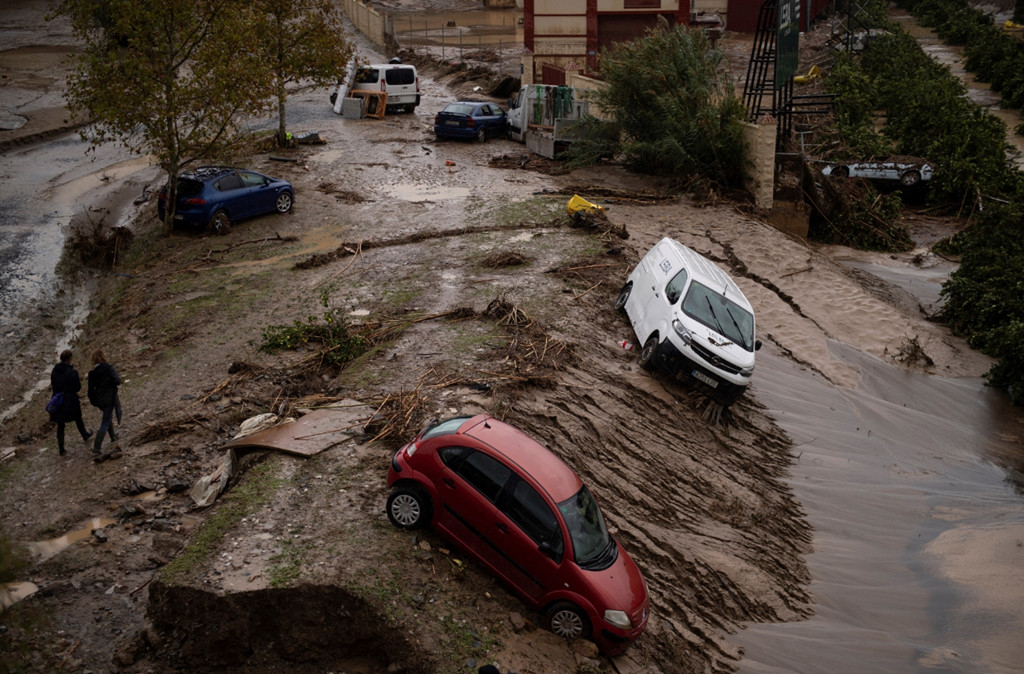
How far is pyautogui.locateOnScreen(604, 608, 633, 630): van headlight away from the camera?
7703 millimetres

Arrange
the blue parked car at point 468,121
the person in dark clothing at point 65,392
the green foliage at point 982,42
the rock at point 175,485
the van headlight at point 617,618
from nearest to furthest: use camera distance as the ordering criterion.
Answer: the van headlight at point 617,618 → the rock at point 175,485 → the person in dark clothing at point 65,392 → the blue parked car at point 468,121 → the green foliage at point 982,42

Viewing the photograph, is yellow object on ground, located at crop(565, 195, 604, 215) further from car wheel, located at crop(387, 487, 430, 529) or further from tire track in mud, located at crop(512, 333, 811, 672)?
car wheel, located at crop(387, 487, 430, 529)

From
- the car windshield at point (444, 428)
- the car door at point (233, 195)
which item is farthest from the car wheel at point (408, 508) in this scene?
the car door at point (233, 195)

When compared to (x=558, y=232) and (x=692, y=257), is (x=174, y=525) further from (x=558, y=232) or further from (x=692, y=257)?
(x=558, y=232)

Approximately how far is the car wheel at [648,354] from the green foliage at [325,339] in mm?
4499

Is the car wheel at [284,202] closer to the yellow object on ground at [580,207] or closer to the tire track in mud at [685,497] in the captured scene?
the yellow object on ground at [580,207]

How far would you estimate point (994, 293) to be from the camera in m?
18.5

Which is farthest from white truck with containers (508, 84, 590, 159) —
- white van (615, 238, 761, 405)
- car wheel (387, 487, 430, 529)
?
car wheel (387, 487, 430, 529)

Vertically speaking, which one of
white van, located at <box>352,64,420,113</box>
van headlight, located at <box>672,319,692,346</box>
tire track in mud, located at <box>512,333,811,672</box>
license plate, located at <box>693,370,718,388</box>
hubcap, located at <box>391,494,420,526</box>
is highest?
white van, located at <box>352,64,420,113</box>

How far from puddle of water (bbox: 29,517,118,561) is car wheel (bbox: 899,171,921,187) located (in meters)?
27.0

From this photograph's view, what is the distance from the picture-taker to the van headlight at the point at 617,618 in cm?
770

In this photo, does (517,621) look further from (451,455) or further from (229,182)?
(229,182)

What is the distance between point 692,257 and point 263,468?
8.61 meters

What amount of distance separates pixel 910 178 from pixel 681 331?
19.5 metres
